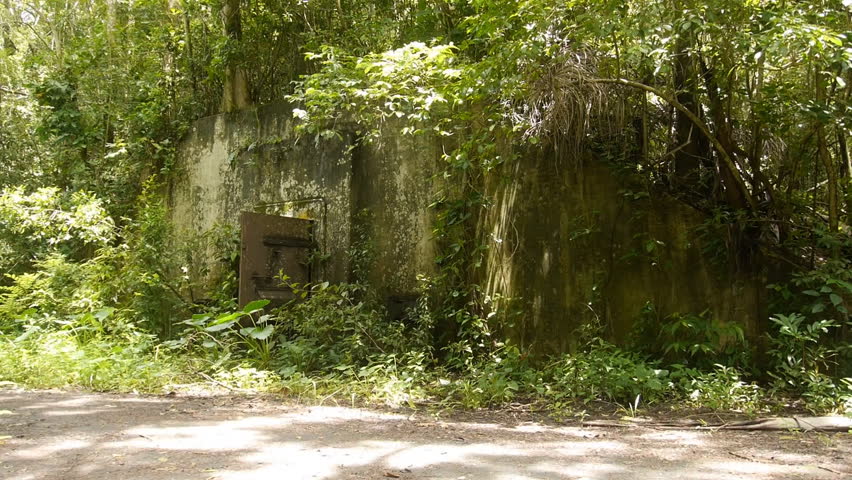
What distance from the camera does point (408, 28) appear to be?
8.91 m

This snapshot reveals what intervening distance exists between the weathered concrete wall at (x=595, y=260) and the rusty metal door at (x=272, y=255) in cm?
251

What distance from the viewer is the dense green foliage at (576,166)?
509 cm

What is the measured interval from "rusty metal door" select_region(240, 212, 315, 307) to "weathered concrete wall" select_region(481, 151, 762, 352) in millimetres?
2505

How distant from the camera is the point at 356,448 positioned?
138 inches

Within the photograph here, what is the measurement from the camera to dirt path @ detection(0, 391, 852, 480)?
2957 millimetres

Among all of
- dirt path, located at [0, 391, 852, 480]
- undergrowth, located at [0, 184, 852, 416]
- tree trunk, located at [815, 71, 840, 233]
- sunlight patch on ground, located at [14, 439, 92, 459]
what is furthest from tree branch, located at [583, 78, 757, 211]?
sunlight patch on ground, located at [14, 439, 92, 459]

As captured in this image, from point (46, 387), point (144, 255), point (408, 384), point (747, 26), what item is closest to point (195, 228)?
point (144, 255)

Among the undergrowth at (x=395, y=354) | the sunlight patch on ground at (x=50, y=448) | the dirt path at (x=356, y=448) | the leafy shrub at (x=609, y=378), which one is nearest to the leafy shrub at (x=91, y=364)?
the undergrowth at (x=395, y=354)

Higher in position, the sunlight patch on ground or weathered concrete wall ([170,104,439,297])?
weathered concrete wall ([170,104,439,297])

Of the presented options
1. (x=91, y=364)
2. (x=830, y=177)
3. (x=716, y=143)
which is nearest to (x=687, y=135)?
(x=716, y=143)

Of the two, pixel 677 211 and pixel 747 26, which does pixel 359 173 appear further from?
pixel 747 26

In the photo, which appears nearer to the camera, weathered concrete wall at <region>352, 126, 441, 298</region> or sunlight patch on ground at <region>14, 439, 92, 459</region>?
sunlight patch on ground at <region>14, 439, 92, 459</region>

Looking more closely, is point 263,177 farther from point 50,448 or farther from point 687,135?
point 50,448

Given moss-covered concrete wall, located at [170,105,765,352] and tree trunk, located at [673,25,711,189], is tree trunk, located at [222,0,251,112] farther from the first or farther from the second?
tree trunk, located at [673,25,711,189]
